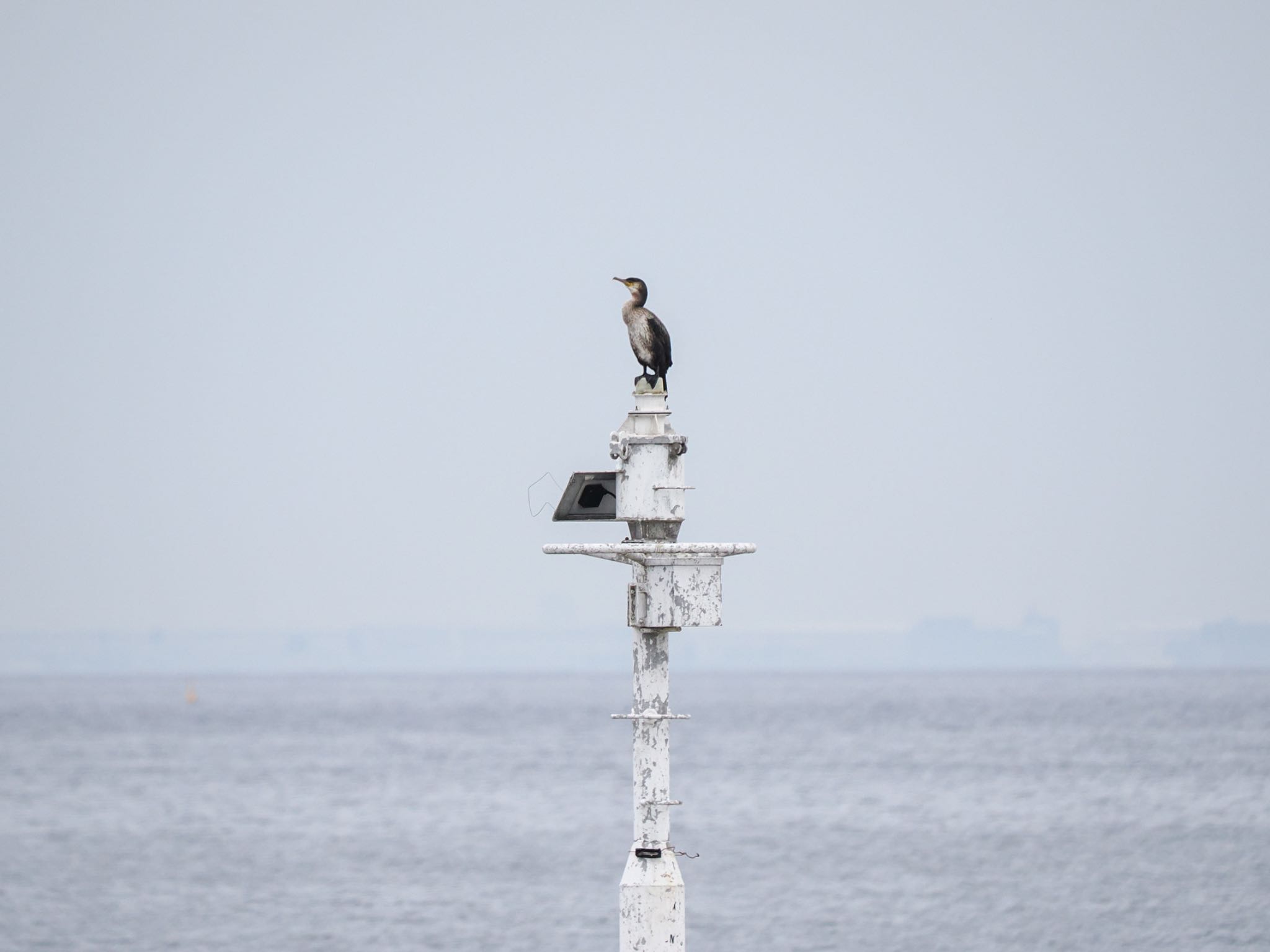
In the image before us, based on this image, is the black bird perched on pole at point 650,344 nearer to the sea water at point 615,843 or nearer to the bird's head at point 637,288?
the bird's head at point 637,288

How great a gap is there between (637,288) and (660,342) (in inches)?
15.5

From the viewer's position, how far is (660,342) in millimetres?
9195

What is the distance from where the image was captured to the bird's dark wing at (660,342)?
918 cm

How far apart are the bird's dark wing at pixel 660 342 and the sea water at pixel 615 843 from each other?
23.7m

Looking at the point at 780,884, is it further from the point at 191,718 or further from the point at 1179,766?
the point at 191,718

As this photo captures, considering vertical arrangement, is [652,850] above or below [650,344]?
below

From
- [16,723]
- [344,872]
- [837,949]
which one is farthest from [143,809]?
[16,723]

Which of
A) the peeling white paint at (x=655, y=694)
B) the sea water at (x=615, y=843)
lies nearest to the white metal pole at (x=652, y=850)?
the peeling white paint at (x=655, y=694)

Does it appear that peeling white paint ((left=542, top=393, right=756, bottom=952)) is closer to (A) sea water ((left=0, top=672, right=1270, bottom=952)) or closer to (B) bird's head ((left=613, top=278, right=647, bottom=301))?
(B) bird's head ((left=613, top=278, right=647, bottom=301))

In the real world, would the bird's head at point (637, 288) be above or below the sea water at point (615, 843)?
above

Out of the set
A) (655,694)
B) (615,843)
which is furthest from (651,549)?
(615,843)

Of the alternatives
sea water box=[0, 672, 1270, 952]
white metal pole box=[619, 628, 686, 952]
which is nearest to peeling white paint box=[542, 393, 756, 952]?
white metal pole box=[619, 628, 686, 952]

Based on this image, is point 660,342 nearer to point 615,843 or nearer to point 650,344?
point 650,344

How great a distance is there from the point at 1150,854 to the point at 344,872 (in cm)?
1783
